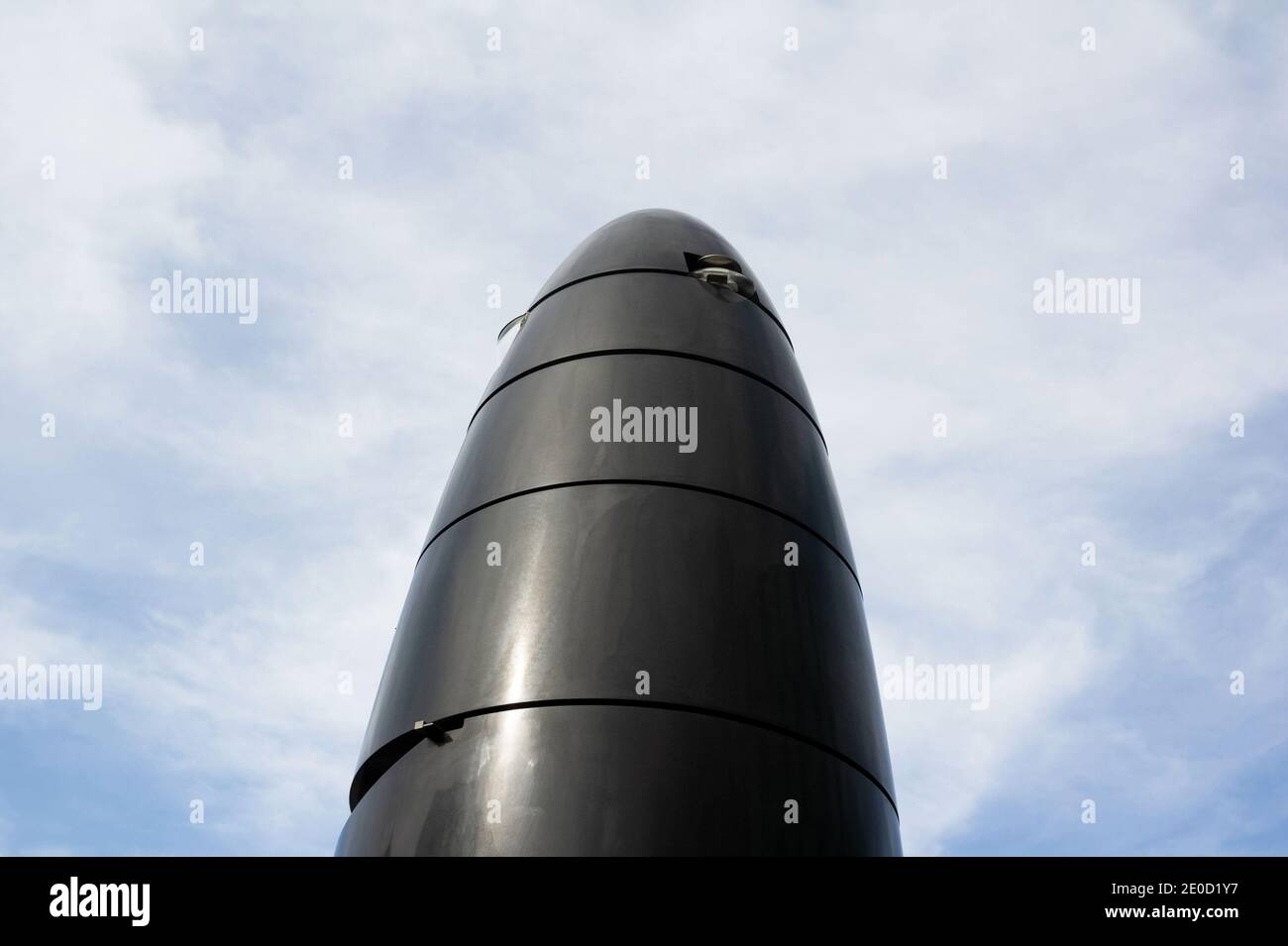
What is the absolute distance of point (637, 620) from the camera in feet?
26.1

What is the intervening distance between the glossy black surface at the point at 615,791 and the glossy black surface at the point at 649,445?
1.98 metres

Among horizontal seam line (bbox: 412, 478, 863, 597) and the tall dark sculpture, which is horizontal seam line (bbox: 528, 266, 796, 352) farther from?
horizontal seam line (bbox: 412, 478, 863, 597)

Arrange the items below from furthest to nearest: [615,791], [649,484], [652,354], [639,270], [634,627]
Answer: [639,270] → [652,354] → [649,484] → [634,627] → [615,791]

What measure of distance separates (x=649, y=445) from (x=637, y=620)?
159 centimetres

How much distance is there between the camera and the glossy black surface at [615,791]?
7.10 meters

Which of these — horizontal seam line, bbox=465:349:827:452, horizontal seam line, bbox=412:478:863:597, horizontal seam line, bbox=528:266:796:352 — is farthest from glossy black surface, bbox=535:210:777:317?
horizontal seam line, bbox=412:478:863:597

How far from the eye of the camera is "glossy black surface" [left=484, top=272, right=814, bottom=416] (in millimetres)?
9922

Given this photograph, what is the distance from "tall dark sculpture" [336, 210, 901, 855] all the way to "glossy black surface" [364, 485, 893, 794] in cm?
2

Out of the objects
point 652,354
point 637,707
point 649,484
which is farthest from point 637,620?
point 652,354

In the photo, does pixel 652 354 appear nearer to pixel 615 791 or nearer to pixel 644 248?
pixel 644 248

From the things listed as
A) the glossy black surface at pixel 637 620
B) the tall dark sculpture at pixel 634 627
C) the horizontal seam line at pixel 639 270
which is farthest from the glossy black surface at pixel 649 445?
the horizontal seam line at pixel 639 270

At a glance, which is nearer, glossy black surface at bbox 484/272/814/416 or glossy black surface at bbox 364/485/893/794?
glossy black surface at bbox 364/485/893/794

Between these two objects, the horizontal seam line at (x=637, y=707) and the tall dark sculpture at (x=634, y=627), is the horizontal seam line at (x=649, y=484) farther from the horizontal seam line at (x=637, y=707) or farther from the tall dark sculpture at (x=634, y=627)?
the horizontal seam line at (x=637, y=707)
